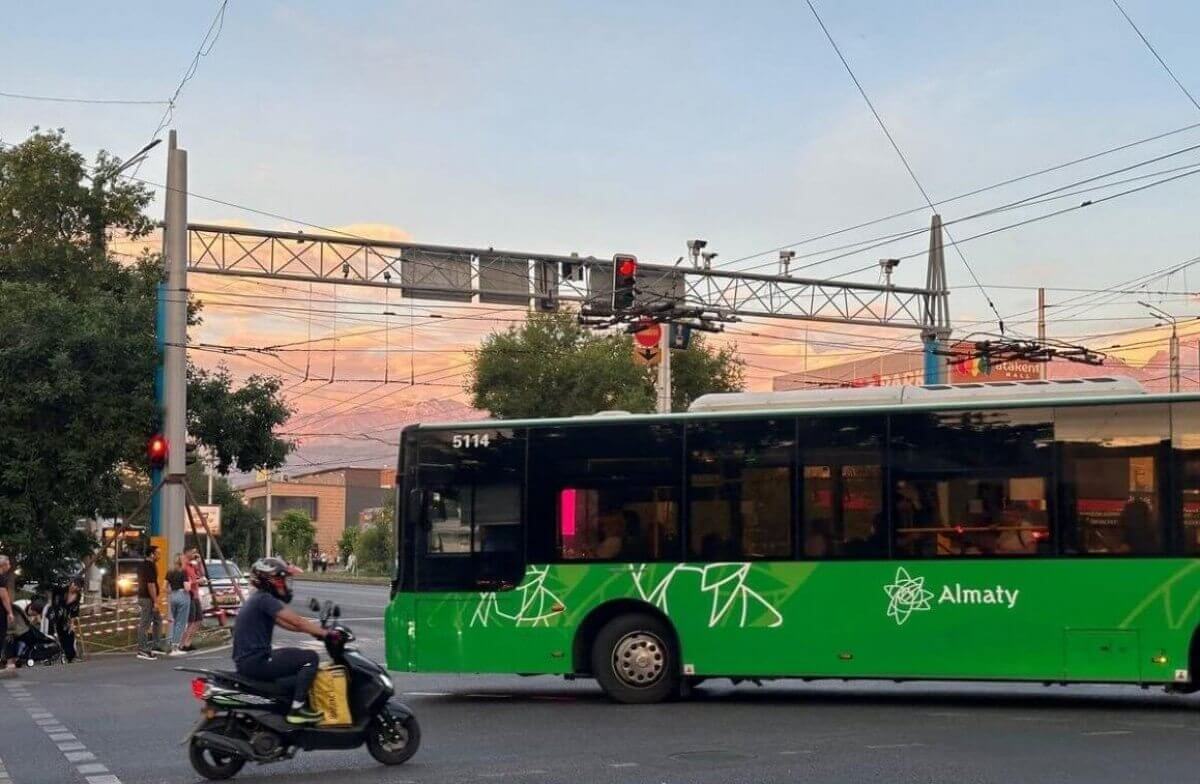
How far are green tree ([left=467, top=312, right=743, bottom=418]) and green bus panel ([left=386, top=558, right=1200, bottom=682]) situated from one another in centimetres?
4906

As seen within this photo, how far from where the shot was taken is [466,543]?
1714 cm

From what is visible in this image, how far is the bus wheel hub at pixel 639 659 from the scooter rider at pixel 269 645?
18.5ft

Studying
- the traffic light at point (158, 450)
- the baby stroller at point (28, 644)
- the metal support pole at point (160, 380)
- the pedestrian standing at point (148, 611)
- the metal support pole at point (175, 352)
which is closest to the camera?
the baby stroller at point (28, 644)

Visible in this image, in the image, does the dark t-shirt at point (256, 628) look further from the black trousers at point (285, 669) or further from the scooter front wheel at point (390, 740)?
the scooter front wheel at point (390, 740)

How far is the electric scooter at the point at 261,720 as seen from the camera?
11188mm

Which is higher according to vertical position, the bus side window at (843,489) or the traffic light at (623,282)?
the traffic light at (623,282)

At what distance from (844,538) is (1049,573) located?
2015 mm

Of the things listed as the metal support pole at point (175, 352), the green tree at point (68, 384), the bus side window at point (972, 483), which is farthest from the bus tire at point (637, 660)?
the green tree at point (68, 384)

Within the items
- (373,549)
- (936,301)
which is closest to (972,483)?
(936,301)

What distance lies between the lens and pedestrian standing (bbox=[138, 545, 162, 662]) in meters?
27.7

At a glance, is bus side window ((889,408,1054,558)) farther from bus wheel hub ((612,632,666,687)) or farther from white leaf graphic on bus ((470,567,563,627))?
white leaf graphic on bus ((470,567,563,627))

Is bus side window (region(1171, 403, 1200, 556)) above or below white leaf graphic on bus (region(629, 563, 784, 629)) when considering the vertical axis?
above

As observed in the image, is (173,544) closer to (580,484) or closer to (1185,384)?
(580,484)

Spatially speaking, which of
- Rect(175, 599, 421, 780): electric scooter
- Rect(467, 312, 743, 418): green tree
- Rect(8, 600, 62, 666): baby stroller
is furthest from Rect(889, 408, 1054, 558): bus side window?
Rect(467, 312, 743, 418): green tree
